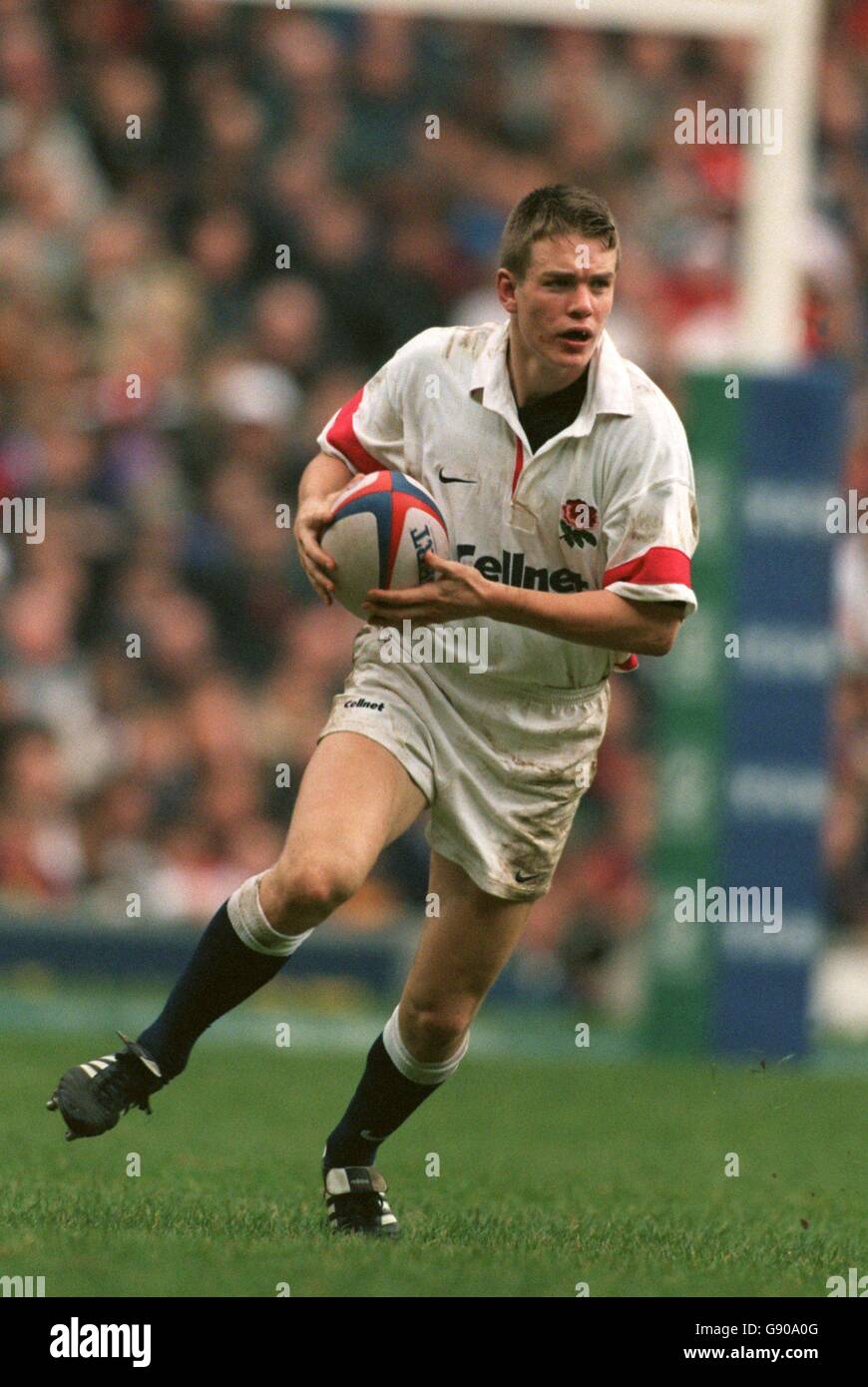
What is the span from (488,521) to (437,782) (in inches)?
24.5

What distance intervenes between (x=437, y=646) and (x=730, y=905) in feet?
18.1

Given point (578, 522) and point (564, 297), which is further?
point (578, 522)

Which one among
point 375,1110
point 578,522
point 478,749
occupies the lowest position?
point 375,1110

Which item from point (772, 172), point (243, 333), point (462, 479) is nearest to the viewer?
point (462, 479)

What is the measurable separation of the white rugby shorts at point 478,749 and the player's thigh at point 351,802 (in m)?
0.05

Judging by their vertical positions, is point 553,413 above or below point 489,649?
above

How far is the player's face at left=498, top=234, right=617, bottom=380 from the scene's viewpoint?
5379 mm

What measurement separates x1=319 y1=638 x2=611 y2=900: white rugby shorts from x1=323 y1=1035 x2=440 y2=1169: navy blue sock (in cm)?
59

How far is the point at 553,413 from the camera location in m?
5.67

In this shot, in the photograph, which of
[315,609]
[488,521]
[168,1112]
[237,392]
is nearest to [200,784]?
[315,609]

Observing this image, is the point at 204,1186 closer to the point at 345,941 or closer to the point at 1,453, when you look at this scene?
the point at 345,941

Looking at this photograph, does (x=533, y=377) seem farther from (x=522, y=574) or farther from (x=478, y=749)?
(x=478, y=749)

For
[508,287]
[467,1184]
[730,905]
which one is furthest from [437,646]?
[730,905]
